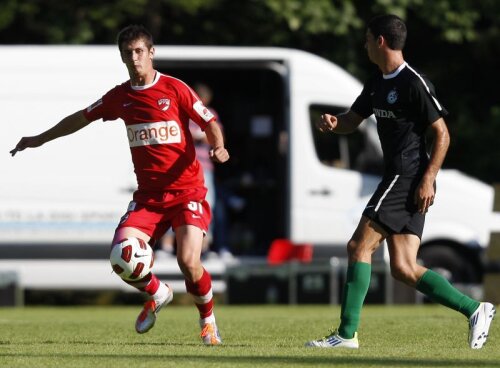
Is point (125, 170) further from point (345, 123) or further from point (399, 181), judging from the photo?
point (399, 181)

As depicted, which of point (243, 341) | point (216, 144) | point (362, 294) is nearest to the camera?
point (362, 294)

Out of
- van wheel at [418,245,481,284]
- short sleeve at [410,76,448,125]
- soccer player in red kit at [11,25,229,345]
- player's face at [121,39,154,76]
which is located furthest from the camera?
van wheel at [418,245,481,284]

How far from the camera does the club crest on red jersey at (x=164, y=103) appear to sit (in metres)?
9.05

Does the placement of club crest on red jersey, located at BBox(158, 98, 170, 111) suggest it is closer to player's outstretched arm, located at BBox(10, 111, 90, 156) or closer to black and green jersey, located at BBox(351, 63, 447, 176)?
player's outstretched arm, located at BBox(10, 111, 90, 156)

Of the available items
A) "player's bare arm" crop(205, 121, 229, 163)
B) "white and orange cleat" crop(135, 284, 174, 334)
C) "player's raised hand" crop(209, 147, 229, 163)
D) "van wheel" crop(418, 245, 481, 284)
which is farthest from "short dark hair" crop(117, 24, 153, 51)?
"van wheel" crop(418, 245, 481, 284)

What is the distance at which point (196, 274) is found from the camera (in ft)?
29.6

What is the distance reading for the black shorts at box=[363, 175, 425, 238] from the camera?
834 cm

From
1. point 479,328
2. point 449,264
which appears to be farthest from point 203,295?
point 449,264

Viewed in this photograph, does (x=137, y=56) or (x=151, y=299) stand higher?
(x=137, y=56)

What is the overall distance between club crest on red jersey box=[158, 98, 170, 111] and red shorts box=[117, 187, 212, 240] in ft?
1.76

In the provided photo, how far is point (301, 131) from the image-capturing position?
1596 centimetres

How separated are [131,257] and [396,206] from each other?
5.46 ft

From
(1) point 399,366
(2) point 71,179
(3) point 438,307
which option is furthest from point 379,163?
(1) point 399,366

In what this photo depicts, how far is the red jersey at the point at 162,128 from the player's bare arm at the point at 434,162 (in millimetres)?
1510
